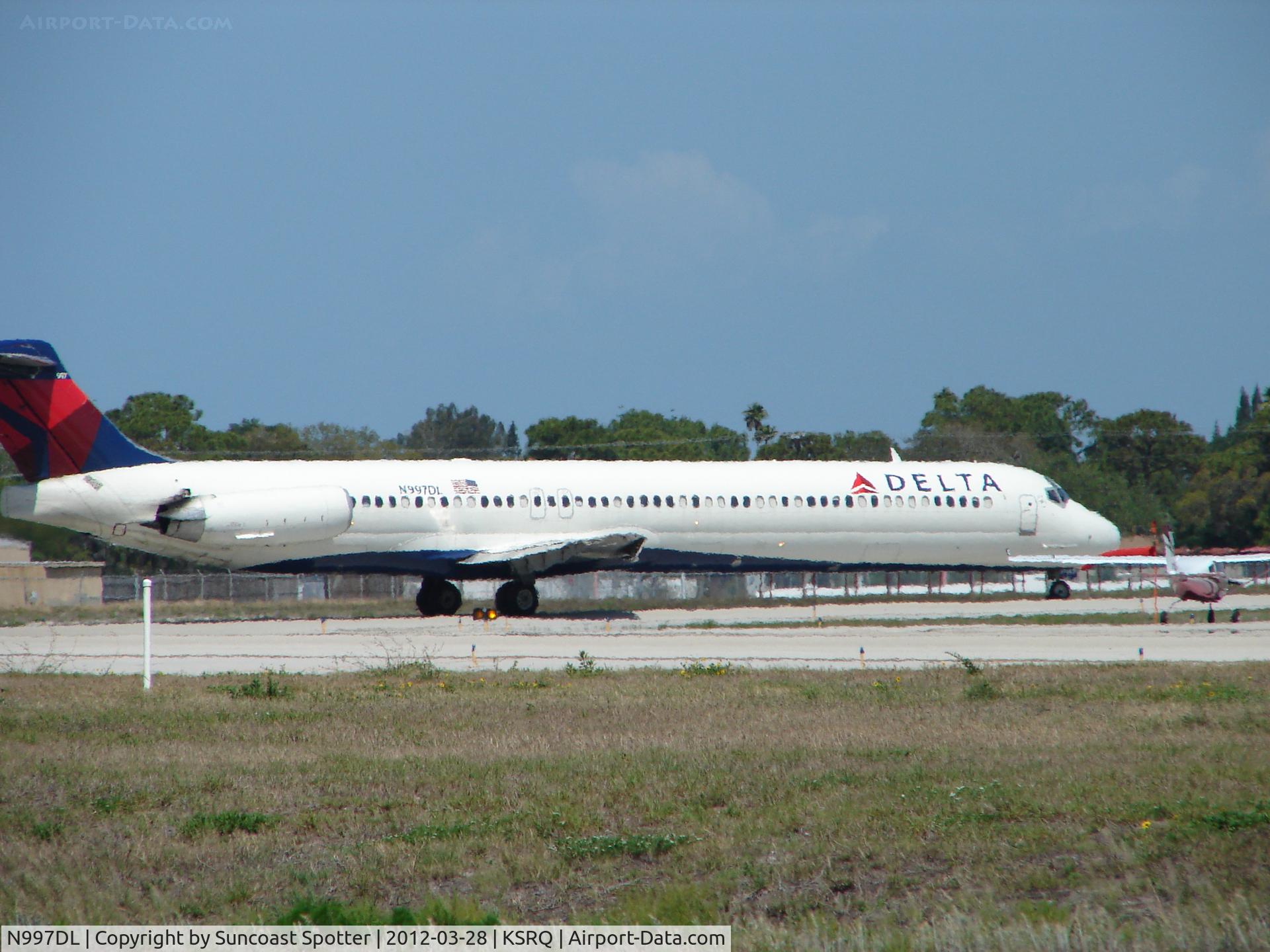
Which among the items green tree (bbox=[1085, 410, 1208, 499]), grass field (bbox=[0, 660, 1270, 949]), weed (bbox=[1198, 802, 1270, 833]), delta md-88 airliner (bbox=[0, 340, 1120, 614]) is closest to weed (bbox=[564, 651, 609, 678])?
grass field (bbox=[0, 660, 1270, 949])

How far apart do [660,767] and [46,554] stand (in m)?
34.5

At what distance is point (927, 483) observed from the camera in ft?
117

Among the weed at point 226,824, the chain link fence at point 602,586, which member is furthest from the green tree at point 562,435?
the weed at point 226,824

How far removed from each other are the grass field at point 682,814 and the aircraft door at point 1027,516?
20.8 meters

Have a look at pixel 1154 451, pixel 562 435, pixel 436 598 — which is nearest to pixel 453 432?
pixel 562 435

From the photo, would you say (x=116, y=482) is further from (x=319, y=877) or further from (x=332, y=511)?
(x=319, y=877)

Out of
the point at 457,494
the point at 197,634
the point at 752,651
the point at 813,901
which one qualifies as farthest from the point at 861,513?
the point at 813,901

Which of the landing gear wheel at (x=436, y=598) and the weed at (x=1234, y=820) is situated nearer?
the weed at (x=1234, y=820)

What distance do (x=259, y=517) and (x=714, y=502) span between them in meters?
11.2

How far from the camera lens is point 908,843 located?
27.3 feet

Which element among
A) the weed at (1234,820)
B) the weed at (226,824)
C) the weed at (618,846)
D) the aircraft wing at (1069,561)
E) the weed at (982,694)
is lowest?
the weed at (618,846)

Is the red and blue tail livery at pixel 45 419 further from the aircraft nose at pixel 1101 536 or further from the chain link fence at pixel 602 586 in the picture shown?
the aircraft nose at pixel 1101 536

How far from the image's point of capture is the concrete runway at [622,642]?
21.0 meters

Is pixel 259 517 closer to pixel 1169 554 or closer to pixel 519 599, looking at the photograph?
pixel 519 599
